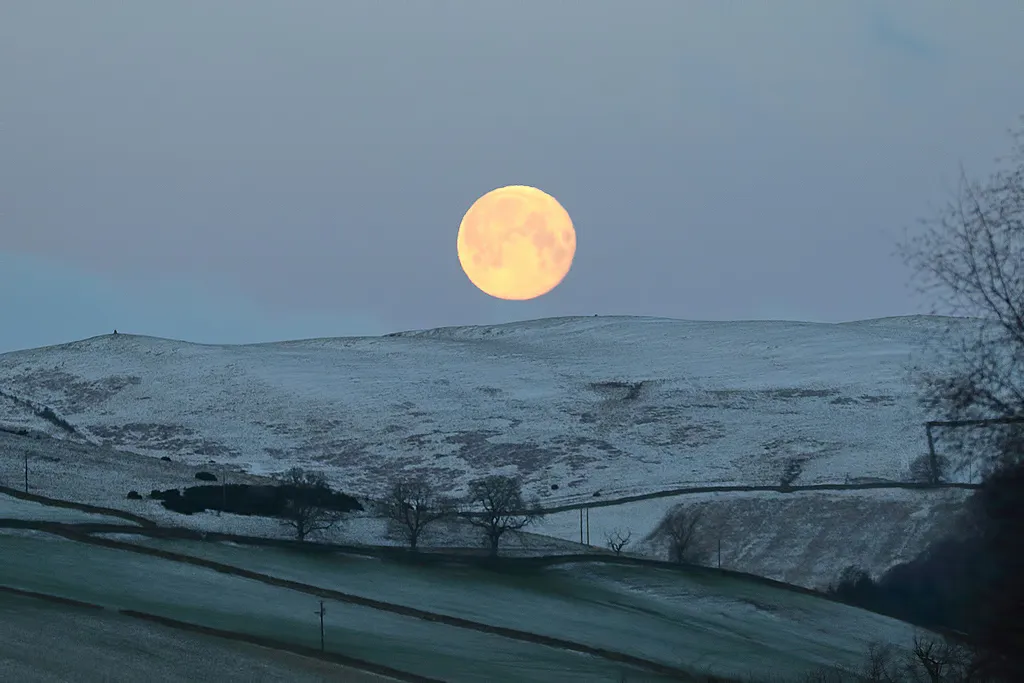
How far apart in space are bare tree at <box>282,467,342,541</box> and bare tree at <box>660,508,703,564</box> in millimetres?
16161

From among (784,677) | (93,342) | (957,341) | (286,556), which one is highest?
(93,342)

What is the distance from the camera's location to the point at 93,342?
147500 millimetres

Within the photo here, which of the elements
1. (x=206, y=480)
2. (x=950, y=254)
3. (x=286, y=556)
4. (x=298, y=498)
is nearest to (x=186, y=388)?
(x=206, y=480)

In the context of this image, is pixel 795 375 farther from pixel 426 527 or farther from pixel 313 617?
pixel 313 617

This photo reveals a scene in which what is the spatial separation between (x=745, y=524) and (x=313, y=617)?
124 ft

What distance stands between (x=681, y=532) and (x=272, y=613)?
35.5 m

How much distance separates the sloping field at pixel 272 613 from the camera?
37.2 m

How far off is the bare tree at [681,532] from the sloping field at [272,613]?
939 inches

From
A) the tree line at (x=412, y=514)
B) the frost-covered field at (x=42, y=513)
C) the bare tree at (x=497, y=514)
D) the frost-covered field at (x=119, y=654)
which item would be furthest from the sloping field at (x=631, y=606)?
the frost-covered field at (x=119, y=654)

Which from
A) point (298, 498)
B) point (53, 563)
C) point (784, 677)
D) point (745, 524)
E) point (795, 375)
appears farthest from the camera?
point (795, 375)

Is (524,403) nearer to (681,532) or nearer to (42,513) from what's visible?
(681,532)

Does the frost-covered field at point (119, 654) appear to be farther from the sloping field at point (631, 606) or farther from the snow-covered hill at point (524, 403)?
the snow-covered hill at point (524, 403)

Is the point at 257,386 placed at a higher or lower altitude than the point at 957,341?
higher

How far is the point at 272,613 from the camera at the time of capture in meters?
40.9
